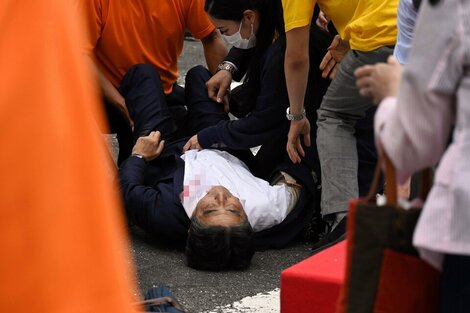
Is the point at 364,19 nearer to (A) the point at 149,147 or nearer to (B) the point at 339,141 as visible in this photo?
(B) the point at 339,141

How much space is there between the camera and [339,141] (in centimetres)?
457

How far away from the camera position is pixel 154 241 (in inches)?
186

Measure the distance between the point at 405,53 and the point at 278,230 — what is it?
1198mm

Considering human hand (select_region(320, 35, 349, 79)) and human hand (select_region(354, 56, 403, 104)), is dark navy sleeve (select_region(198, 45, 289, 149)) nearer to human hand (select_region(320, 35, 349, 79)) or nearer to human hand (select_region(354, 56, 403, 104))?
human hand (select_region(320, 35, 349, 79))

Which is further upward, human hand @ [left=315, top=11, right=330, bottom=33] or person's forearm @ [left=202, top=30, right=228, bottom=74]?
human hand @ [left=315, top=11, right=330, bottom=33]

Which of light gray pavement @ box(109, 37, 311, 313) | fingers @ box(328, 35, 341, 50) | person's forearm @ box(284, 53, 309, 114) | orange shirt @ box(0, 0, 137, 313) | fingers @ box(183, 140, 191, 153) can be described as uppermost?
orange shirt @ box(0, 0, 137, 313)

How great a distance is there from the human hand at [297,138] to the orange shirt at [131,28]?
1062mm

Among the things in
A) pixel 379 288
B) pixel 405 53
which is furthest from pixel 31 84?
pixel 405 53

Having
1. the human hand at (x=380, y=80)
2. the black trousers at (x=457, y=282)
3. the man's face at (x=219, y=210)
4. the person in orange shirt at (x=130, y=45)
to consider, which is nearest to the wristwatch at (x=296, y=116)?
the man's face at (x=219, y=210)

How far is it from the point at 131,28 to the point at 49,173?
14.9 ft

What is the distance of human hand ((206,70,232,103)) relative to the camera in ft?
17.2

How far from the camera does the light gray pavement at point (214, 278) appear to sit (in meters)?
4.02

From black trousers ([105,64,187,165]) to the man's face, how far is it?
0.79 m

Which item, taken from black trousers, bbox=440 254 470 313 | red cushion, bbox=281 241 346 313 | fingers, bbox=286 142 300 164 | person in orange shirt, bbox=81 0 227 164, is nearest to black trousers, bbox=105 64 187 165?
person in orange shirt, bbox=81 0 227 164
